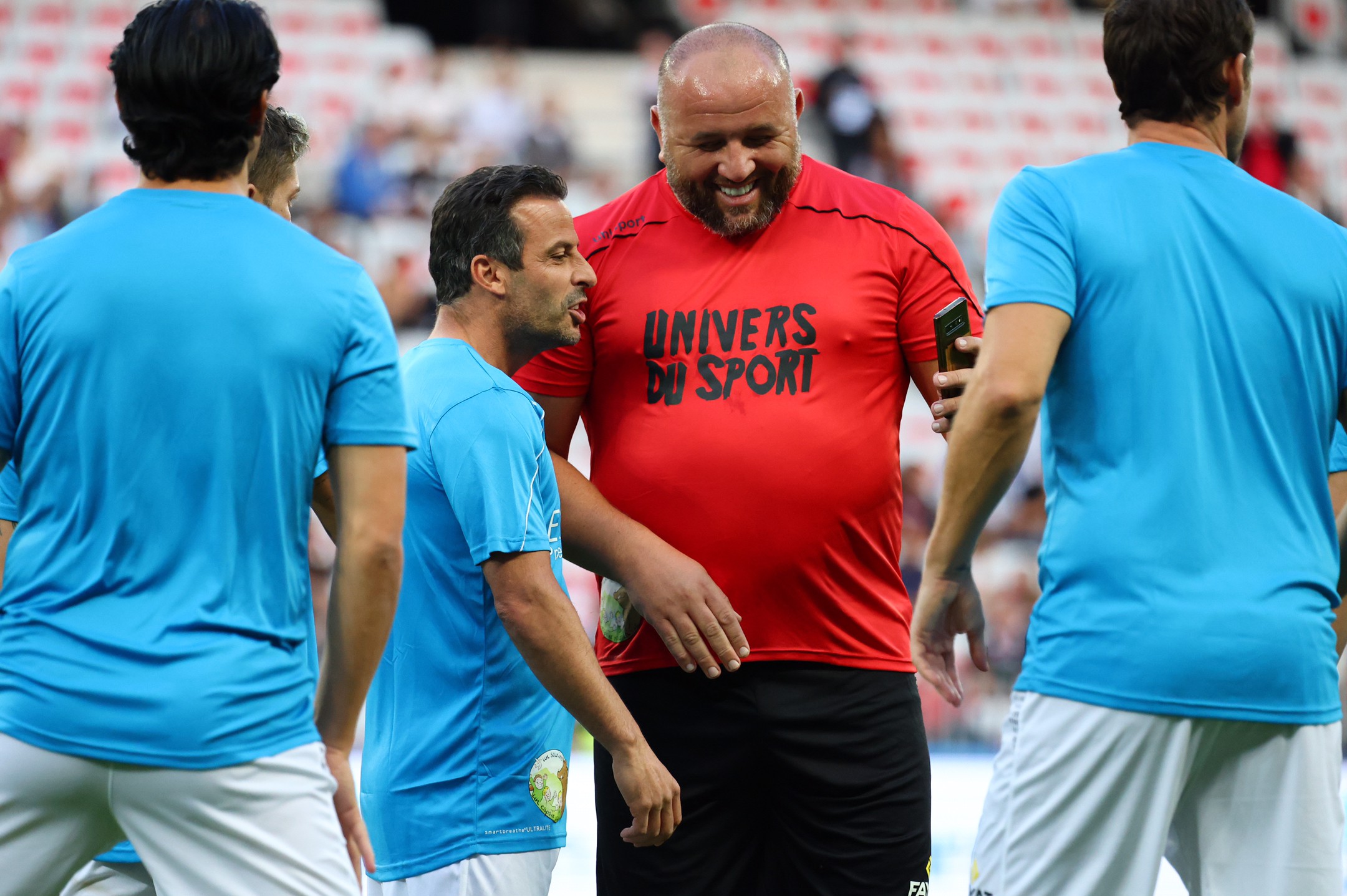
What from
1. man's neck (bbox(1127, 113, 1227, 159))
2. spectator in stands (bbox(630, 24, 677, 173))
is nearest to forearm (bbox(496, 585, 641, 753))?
man's neck (bbox(1127, 113, 1227, 159))

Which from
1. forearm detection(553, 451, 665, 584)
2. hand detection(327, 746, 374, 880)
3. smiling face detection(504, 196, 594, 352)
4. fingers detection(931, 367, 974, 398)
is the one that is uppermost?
smiling face detection(504, 196, 594, 352)

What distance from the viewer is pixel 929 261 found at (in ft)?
10.2

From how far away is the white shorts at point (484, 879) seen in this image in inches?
103

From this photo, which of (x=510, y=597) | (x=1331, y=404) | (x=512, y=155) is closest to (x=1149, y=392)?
(x=1331, y=404)

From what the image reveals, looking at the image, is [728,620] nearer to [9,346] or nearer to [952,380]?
[952,380]

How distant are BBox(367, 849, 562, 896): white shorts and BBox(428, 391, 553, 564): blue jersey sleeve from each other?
54 centimetres

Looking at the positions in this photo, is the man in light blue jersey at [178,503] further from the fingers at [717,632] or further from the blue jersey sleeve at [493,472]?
the fingers at [717,632]

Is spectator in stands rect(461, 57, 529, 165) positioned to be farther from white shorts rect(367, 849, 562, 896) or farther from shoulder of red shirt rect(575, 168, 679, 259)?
white shorts rect(367, 849, 562, 896)

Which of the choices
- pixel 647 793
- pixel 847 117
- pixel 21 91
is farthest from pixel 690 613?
pixel 21 91

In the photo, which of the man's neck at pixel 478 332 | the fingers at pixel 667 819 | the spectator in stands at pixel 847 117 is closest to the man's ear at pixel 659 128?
the man's neck at pixel 478 332

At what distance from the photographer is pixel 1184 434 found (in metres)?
2.27

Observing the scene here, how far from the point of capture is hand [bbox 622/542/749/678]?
9.50 feet

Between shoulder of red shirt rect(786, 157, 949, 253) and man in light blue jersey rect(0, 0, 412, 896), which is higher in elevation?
shoulder of red shirt rect(786, 157, 949, 253)

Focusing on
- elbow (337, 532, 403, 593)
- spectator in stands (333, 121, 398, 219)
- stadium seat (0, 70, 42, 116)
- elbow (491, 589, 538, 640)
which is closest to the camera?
elbow (337, 532, 403, 593)
